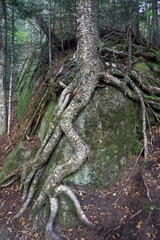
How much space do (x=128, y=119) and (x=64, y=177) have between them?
2664 mm

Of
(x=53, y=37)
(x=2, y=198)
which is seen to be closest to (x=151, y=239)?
(x=2, y=198)

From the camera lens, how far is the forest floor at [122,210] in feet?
11.0

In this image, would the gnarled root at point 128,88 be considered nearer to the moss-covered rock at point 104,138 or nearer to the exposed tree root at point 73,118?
the exposed tree root at point 73,118

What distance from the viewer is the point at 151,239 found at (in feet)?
9.82

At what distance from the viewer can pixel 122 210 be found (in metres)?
3.83

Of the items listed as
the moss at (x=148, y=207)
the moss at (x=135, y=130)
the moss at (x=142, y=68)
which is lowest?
the moss at (x=148, y=207)

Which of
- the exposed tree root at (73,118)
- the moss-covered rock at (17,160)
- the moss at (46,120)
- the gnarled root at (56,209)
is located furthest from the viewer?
the moss at (46,120)

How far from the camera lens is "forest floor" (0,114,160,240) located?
3.35m

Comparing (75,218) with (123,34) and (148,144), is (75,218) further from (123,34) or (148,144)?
(123,34)

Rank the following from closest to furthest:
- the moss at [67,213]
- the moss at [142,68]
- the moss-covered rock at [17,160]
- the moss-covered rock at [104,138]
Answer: the moss at [67,213] < the moss-covered rock at [104,138] < the moss-covered rock at [17,160] < the moss at [142,68]

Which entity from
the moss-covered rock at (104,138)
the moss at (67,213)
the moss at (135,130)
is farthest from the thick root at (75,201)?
the moss at (135,130)

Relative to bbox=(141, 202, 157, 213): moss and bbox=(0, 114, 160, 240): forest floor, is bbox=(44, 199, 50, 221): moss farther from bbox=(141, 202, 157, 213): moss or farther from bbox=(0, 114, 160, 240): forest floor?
bbox=(141, 202, 157, 213): moss

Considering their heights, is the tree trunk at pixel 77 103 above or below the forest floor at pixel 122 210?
above

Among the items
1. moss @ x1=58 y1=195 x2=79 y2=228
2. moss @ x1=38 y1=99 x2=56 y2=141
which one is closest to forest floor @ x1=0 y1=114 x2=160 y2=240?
moss @ x1=58 y1=195 x2=79 y2=228
